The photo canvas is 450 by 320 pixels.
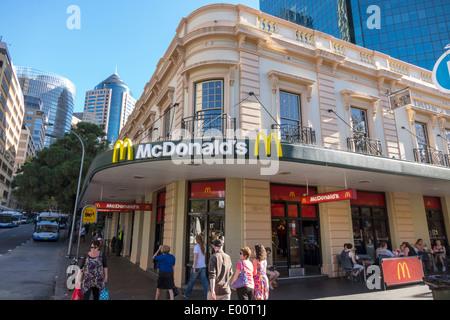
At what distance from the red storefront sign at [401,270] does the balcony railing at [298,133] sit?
5.04 metres

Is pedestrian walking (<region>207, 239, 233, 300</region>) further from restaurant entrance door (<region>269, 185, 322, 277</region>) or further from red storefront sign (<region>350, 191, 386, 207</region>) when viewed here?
red storefront sign (<region>350, 191, 386, 207</region>)

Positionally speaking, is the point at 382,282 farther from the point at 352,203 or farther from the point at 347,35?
the point at 347,35

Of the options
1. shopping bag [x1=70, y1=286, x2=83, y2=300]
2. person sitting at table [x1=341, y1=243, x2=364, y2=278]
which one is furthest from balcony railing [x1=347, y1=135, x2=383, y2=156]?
shopping bag [x1=70, y1=286, x2=83, y2=300]

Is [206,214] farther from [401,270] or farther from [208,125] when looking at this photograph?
[401,270]

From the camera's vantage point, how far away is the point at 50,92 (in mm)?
172500

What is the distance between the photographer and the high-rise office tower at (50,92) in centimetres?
A: 16462

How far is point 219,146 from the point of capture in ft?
24.3

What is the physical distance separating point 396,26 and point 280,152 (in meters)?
59.3

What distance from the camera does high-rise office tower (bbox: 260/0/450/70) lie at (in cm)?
4934

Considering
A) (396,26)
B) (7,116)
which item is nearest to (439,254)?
(396,26)

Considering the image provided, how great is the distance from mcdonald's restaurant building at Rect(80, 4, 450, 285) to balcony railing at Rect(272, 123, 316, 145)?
6 cm

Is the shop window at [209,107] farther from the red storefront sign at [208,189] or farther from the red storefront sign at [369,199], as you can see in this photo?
the red storefront sign at [369,199]

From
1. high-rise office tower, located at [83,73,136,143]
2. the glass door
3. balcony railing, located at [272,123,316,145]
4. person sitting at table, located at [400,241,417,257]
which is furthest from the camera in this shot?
high-rise office tower, located at [83,73,136,143]

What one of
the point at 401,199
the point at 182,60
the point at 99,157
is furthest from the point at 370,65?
the point at 99,157
